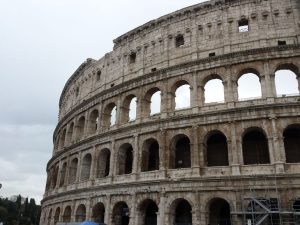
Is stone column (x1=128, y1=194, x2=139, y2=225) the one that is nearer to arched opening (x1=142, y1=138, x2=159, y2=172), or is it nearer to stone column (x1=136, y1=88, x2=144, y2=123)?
arched opening (x1=142, y1=138, x2=159, y2=172)

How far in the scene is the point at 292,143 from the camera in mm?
17625

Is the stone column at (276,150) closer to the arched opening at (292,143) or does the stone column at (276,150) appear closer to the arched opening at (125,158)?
the arched opening at (292,143)

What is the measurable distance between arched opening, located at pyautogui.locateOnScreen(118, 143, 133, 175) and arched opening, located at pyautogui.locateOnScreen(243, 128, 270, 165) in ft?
26.4

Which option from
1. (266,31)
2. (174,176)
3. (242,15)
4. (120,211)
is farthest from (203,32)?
(120,211)

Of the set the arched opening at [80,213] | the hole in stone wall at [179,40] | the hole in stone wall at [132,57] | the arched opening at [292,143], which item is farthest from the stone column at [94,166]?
the arched opening at [292,143]

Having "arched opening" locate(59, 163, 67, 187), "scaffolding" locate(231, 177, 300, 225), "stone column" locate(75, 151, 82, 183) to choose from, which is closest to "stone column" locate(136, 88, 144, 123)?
"stone column" locate(75, 151, 82, 183)

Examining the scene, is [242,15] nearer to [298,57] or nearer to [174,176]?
[298,57]

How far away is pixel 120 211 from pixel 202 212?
20.5 feet

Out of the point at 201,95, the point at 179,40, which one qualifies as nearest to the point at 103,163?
the point at 201,95

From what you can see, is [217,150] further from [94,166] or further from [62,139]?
[62,139]

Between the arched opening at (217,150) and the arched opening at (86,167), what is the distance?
10.1 metres

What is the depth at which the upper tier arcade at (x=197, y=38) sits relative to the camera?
19422 millimetres

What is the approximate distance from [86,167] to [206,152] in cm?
1047

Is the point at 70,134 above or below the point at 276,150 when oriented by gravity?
above
